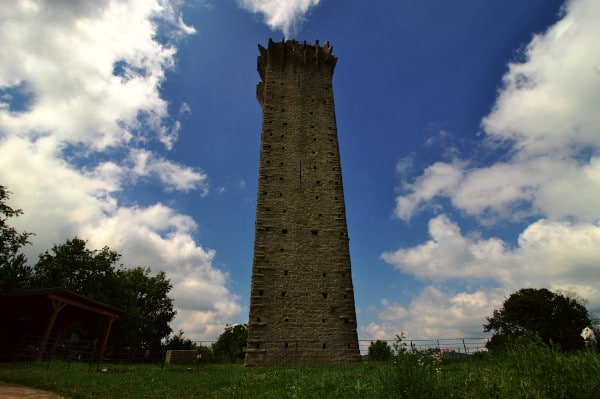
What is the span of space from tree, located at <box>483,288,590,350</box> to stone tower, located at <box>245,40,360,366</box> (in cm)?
2031

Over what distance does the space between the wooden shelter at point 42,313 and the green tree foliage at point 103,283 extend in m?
11.5

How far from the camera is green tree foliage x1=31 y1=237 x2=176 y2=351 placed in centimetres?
2975

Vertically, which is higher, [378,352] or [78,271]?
[78,271]

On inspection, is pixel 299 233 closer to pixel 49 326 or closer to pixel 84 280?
pixel 49 326

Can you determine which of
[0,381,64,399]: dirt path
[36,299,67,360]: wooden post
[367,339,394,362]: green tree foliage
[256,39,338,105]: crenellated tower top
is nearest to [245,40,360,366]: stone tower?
[256,39,338,105]: crenellated tower top

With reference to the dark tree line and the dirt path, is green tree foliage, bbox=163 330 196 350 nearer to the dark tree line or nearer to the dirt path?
the dark tree line

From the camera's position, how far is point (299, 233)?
18.5 metres

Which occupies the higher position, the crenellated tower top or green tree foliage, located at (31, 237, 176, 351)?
the crenellated tower top

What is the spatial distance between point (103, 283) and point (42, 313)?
14.9 m

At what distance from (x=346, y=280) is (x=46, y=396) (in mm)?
13440

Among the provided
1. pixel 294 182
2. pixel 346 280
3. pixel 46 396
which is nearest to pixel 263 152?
pixel 294 182

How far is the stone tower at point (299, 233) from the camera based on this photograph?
16.2 meters

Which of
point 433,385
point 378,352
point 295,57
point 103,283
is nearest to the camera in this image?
point 433,385

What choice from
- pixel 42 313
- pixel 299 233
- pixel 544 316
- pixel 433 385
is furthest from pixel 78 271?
pixel 544 316
